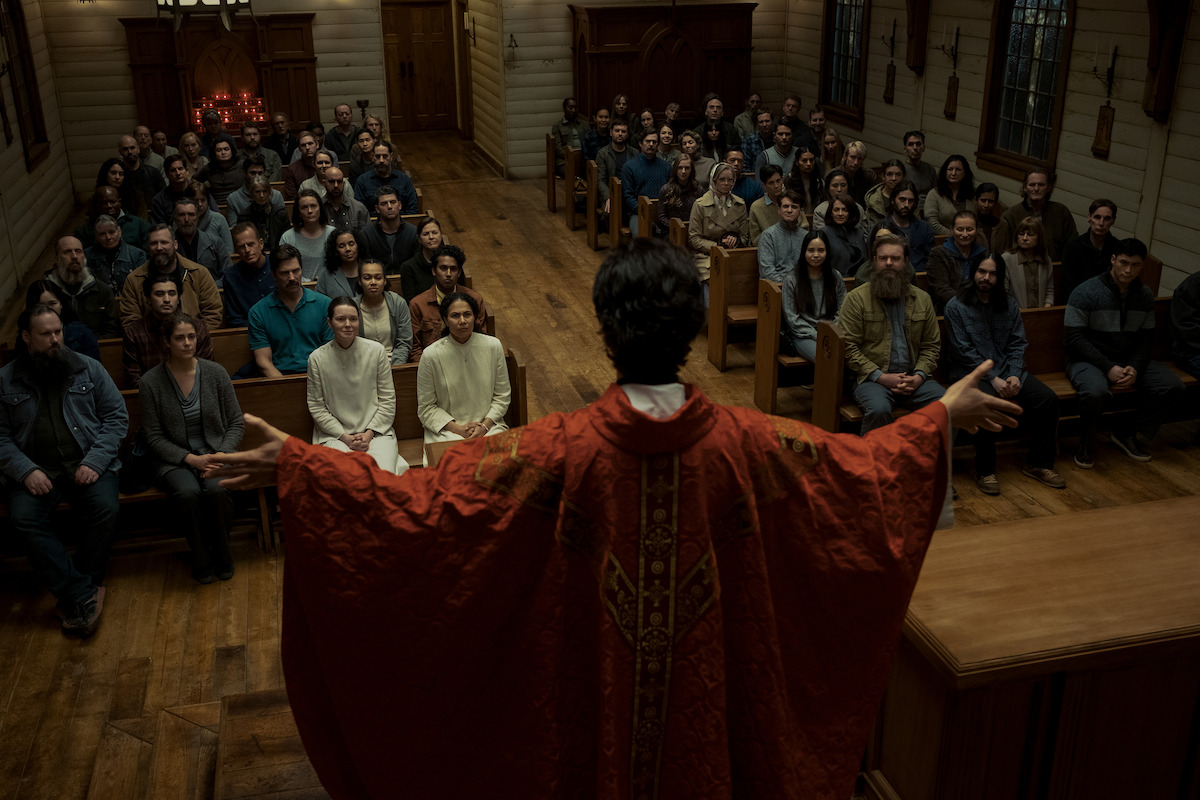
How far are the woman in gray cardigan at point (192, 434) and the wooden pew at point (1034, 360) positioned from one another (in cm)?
279

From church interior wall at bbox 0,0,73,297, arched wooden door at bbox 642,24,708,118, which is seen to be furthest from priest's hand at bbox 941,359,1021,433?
arched wooden door at bbox 642,24,708,118

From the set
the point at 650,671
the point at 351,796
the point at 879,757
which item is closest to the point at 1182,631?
the point at 879,757

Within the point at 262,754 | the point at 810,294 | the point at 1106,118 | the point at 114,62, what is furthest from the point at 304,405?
the point at 114,62

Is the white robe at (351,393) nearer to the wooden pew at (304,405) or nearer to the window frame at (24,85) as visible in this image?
the wooden pew at (304,405)

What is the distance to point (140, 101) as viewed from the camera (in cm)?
1161

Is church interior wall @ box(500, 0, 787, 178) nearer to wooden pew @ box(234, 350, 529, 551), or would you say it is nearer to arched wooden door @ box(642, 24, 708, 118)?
arched wooden door @ box(642, 24, 708, 118)

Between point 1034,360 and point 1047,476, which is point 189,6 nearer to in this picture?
point 1034,360

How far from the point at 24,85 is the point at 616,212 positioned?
227 inches

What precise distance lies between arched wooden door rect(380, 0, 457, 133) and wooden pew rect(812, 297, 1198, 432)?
1114 cm

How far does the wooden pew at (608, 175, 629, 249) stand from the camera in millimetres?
8891

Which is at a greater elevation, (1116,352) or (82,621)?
(1116,352)

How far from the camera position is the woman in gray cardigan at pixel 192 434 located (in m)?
4.53

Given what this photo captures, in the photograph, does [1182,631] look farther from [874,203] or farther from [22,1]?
[22,1]

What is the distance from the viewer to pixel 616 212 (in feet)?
29.7
